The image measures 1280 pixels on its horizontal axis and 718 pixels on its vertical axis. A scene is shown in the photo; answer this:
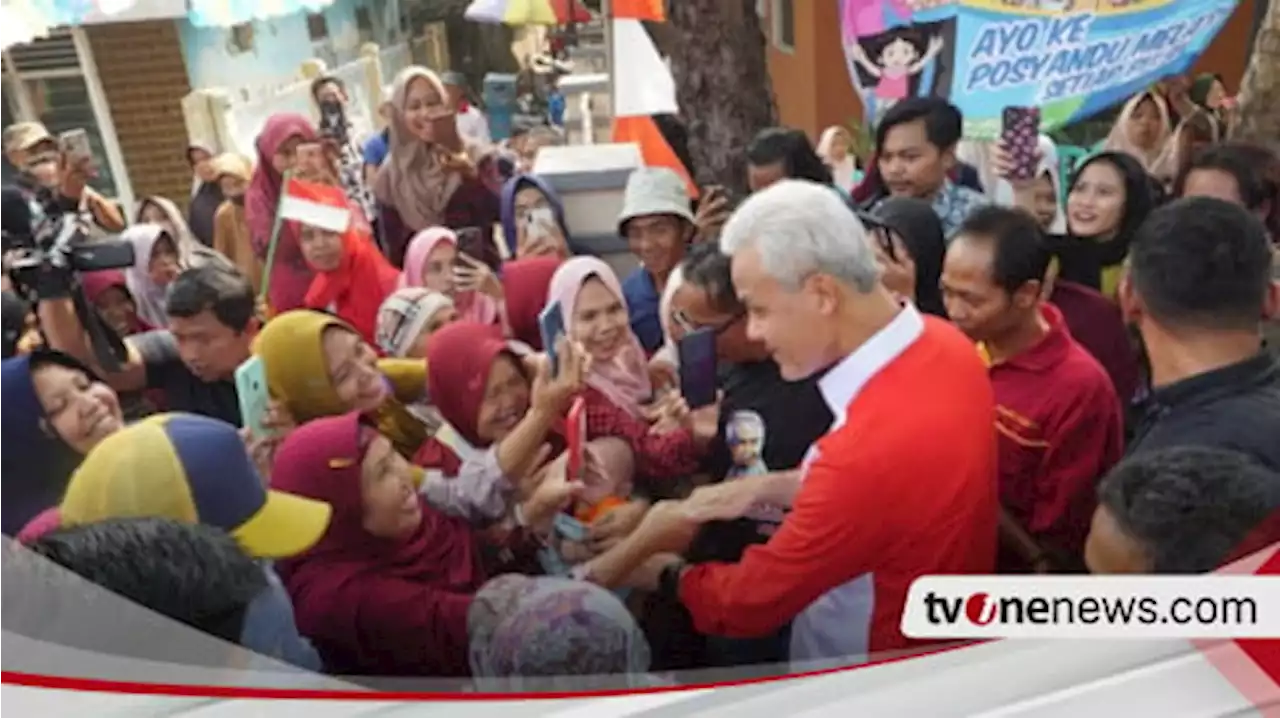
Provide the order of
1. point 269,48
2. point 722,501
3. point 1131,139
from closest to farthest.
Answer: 1. point 722,501
2. point 269,48
3. point 1131,139

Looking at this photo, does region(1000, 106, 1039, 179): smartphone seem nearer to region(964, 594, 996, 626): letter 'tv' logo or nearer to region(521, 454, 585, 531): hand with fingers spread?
region(964, 594, 996, 626): letter 'tv' logo

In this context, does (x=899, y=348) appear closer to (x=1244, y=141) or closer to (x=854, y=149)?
(x=854, y=149)

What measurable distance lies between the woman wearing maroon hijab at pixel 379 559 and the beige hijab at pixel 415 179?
0.96 ft

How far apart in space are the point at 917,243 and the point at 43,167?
774 mm

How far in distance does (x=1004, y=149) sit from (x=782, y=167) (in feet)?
0.88

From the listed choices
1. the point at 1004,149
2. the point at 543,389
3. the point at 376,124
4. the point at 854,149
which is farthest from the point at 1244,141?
the point at 376,124

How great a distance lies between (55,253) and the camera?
3.35ft

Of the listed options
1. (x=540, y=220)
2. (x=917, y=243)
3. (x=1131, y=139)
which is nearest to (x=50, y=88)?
(x=540, y=220)

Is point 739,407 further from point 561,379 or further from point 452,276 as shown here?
point 452,276

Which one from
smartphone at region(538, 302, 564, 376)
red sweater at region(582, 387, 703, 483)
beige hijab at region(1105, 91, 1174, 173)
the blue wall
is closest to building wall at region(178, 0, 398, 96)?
the blue wall

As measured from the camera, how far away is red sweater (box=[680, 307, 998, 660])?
945 mm

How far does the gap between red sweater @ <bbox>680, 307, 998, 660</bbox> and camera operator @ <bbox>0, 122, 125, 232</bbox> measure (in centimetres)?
64

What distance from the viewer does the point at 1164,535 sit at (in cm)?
98

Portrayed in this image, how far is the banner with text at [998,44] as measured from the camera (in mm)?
1156
